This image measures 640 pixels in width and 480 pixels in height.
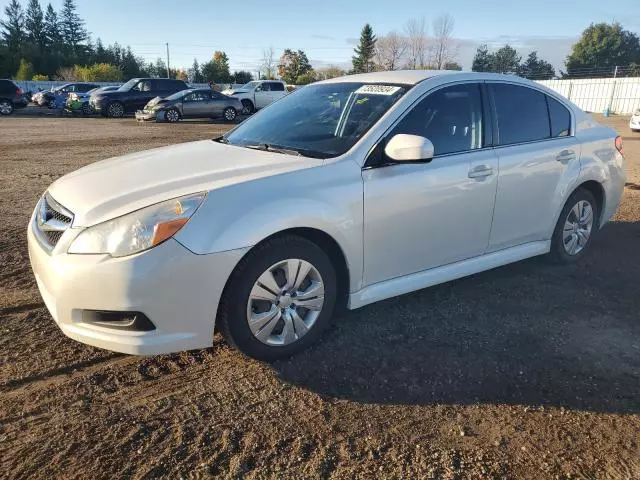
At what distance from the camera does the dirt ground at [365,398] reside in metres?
2.49

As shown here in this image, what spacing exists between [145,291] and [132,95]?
25367 mm

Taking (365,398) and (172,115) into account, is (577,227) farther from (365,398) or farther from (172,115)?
(172,115)

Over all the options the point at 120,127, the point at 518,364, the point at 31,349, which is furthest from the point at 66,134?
the point at 518,364

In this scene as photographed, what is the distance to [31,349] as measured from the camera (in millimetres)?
3424

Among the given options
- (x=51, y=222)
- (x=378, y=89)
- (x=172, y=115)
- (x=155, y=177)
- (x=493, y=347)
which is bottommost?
(x=172, y=115)

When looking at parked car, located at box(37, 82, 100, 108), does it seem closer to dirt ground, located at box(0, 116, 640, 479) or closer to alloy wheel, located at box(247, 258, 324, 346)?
dirt ground, located at box(0, 116, 640, 479)

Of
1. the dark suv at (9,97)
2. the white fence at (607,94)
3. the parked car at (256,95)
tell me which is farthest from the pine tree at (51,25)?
the white fence at (607,94)

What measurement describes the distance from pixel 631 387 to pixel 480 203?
158 centimetres

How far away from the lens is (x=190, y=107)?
77.2ft

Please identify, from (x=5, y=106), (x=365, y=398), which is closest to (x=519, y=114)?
(x=365, y=398)

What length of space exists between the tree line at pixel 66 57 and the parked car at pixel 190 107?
3558 cm

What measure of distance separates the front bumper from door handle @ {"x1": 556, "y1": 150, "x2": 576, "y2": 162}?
123 inches

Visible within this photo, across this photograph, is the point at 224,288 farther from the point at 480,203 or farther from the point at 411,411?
the point at 480,203

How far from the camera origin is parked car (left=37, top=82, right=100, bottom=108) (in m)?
30.6
